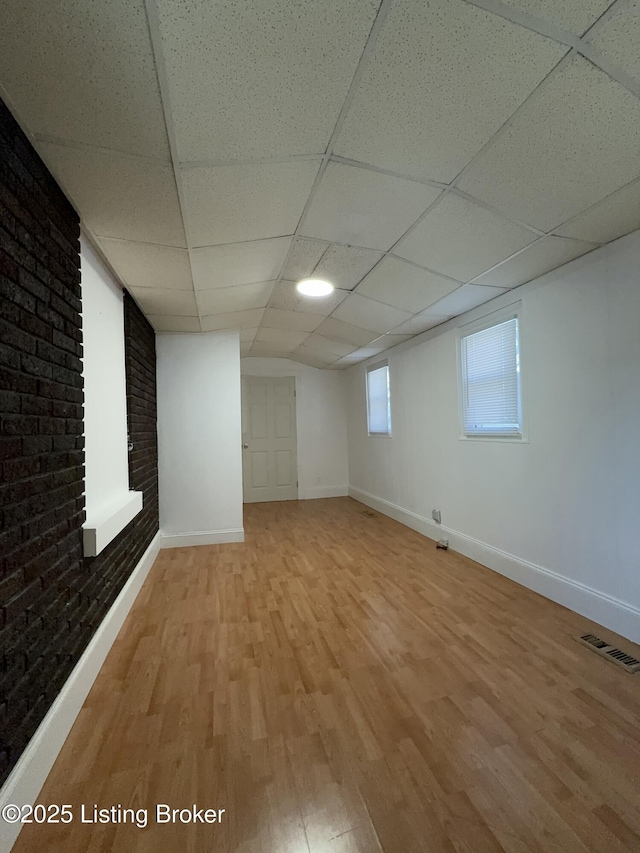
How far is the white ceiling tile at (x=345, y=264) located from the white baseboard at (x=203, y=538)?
2.88 metres

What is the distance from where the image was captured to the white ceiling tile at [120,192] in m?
1.39

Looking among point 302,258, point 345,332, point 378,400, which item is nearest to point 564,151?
point 302,258

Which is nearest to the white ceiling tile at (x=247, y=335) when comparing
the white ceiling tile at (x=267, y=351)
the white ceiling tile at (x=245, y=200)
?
the white ceiling tile at (x=267, y=351)

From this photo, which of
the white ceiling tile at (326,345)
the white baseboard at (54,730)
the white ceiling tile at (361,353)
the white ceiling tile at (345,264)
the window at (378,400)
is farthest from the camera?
the window at (378,400)

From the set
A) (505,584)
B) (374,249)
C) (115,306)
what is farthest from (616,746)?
(115,306)

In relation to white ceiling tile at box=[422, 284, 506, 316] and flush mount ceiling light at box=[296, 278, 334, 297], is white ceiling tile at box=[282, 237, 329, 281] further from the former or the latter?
white ceiling tile at box=[422, 284, 506, 316]

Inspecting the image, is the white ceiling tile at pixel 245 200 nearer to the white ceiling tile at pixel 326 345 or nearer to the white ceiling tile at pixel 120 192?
the white ceiling tile at pixel 120 192

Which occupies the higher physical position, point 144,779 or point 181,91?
point 181,91

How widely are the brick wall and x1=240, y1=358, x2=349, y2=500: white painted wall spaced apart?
469cm

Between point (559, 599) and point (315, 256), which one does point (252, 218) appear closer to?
point (315, 256)

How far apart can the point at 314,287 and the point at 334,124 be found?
5.17 feet

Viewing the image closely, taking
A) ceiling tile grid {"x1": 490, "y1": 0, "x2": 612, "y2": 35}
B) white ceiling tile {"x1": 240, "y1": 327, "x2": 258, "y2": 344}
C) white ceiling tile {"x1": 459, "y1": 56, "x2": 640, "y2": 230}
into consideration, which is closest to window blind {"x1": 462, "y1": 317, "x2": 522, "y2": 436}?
white ceiling tile {"x1": 459, "y1": 56, "x2": 640, "y2": 230}

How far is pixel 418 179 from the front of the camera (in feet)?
5.17

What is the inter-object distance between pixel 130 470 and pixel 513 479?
3000mm
